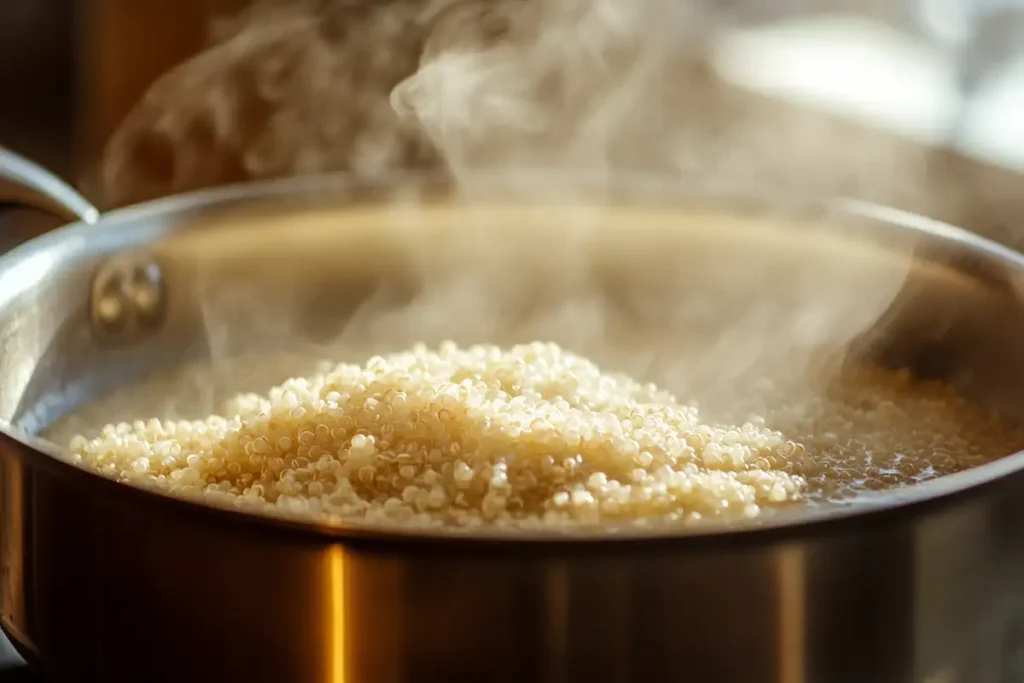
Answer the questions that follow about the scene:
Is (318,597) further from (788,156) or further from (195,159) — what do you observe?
(195,159)

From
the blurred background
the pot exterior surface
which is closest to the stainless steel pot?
the pot exterior surface

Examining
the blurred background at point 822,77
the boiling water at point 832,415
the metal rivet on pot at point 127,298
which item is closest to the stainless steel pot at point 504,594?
the boiling water at point 832,415

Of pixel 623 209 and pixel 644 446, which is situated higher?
pixel 623 209

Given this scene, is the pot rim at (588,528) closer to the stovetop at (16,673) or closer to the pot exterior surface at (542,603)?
the pot exterior surface at (542,603)

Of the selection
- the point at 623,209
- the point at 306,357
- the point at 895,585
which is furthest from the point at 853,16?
the point at 895,585

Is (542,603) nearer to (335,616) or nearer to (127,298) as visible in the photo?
(335,616)

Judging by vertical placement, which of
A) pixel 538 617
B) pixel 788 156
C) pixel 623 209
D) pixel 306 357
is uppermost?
pixel 788 156
